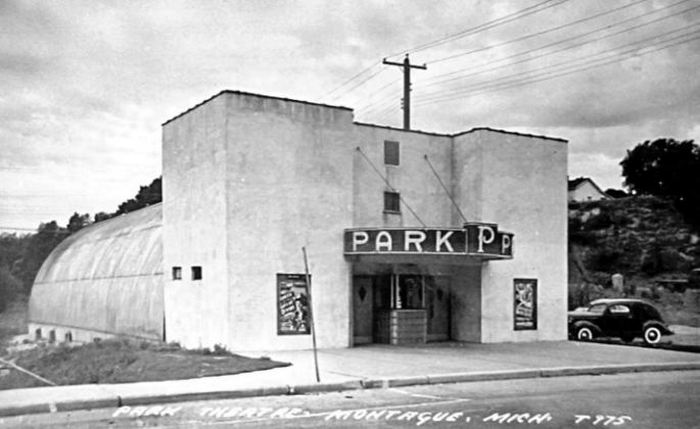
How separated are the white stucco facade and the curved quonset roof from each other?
221cm

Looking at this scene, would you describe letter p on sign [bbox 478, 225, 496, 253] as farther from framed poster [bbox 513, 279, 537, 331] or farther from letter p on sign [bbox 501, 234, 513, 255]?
framed poster [bbox 513, 279, 537, 331]

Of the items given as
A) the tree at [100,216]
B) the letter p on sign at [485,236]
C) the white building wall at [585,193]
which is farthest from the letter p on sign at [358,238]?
the white building wall at [585,193]

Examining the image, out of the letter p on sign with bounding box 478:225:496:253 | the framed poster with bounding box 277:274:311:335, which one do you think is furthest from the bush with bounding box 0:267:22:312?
the letter p on sign with bounding box 478:225:496:253

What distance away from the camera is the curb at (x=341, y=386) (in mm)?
12344

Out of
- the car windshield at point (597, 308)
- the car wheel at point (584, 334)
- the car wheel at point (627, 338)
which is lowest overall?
the car wheel at point (627, 338)

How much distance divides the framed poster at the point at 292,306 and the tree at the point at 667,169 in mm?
12613

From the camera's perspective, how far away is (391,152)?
26.0 metres

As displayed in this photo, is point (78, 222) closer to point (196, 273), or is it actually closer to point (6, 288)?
point (6, 288)

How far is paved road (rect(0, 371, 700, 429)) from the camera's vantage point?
36.0 ft

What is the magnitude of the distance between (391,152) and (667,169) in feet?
43.7

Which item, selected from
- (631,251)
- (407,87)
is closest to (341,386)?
(407,87)

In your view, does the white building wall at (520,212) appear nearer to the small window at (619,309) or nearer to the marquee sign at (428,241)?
the marquee sign at (428,241)

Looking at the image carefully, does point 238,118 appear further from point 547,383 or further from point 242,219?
point 547,383

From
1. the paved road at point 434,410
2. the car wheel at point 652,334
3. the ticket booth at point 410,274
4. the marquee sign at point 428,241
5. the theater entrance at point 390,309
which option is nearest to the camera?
the paved road at point 434,410
